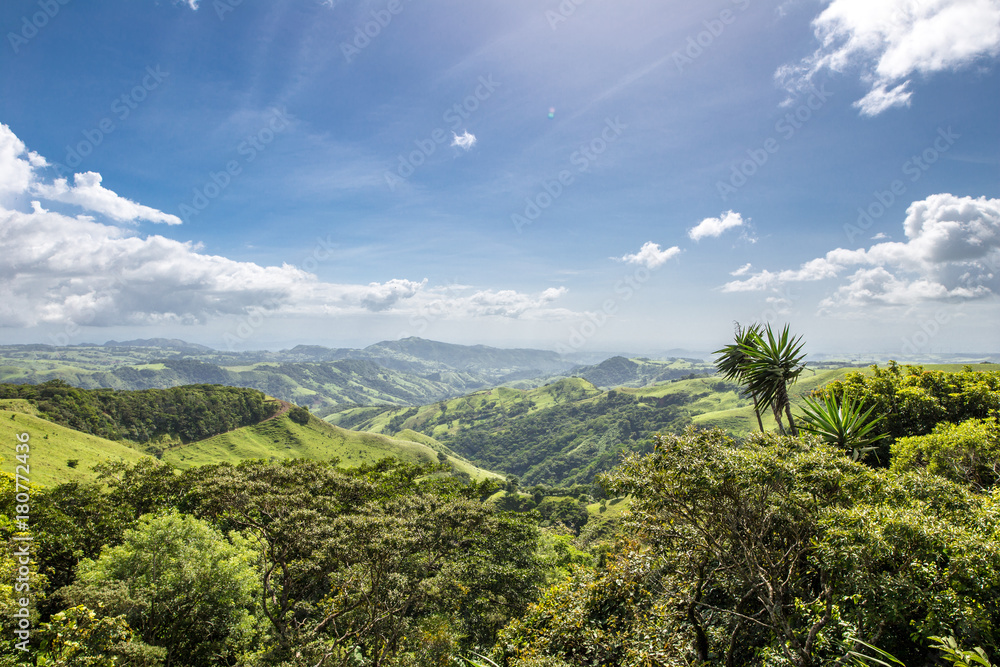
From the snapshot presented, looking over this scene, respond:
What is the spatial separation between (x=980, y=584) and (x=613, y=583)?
8.00 meters

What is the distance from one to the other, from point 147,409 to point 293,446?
52.4 meters

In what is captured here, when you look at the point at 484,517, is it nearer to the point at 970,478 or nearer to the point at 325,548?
the point at 325,548

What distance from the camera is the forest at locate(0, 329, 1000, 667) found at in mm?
8344

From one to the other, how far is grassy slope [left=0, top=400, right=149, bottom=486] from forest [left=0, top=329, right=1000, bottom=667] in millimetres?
42949

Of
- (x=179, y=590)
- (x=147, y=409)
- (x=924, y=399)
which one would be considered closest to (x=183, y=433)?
(x=147, y=409)

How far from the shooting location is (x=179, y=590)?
2181cm

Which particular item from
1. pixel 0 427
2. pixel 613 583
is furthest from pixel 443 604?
pixel 0 427

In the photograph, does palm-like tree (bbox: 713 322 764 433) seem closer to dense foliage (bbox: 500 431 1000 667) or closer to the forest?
the forest

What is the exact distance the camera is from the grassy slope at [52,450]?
59875 millimetres

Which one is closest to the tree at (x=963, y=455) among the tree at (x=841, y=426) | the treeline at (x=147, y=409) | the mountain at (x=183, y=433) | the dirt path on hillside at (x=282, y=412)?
the tree at (x=841, y=426)

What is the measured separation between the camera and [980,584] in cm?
728

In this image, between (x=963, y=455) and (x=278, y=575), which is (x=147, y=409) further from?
(x=963, y=455)

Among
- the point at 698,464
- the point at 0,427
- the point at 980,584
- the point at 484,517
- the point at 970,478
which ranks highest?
the point at 698,464

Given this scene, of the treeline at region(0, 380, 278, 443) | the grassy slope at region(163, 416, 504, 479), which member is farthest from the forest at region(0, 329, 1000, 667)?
the treeline at region(0, 380, 278, 443)
